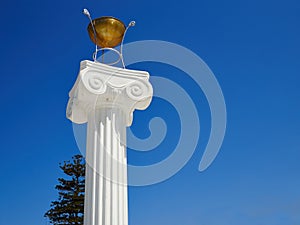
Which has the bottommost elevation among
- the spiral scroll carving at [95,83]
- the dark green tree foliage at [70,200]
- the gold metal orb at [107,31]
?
the spiral scroll carving at [95,83]

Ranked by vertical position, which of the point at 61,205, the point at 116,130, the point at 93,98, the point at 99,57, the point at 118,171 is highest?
the point at 61,205

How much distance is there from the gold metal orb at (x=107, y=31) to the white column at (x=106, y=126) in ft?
1.87

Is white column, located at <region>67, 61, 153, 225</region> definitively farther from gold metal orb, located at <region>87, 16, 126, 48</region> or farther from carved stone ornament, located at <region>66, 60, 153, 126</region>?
gold metal orb, located at <region>87, 16, 126, 48</region>

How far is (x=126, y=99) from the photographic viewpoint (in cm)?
501

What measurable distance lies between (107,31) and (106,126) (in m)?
1.36

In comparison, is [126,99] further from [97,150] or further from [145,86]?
[97,150]

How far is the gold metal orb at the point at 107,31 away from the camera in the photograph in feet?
17.1

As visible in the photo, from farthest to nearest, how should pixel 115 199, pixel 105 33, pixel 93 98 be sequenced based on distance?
pixel 105 33, pixel 93 98, pixel 115 199

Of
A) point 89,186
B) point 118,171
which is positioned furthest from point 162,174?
point 89,186

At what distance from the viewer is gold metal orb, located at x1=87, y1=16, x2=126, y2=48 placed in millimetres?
5199

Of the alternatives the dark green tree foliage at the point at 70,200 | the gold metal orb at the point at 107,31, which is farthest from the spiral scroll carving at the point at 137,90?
the dark green tree foliage at the point at 70,200

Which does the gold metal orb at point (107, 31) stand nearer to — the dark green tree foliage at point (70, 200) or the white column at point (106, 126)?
the white column at point (106, 126)

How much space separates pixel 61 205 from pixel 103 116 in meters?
17.9

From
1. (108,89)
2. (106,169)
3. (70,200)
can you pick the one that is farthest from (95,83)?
(70,200)
